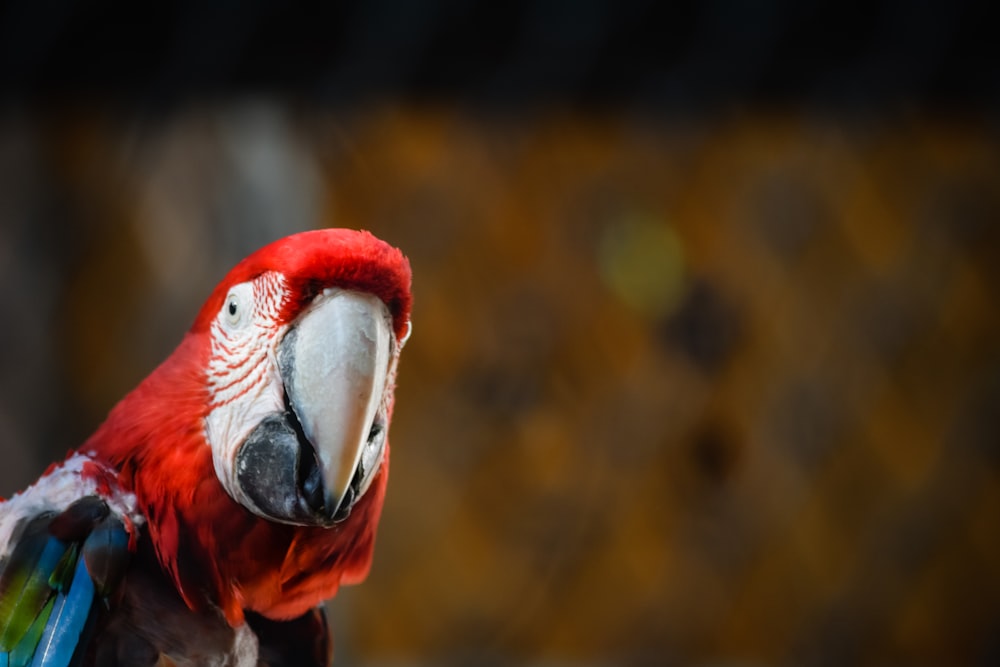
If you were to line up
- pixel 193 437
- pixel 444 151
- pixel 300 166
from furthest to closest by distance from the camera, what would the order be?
pixel 444 151
pixel 300 166
pixel 193 437

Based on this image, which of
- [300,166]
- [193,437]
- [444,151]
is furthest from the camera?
[444,151]

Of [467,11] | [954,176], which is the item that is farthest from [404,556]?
[954,176]

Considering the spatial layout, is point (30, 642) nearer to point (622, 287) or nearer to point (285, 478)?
point (285, 478)

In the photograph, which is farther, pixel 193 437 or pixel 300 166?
pixel 300 166

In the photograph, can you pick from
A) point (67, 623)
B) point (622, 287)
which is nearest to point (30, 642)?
point (67, 623)

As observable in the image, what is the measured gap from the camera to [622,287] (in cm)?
80

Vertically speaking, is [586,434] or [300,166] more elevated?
[300,166]

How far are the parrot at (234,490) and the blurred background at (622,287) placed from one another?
1.44 feet

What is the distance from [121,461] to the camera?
0.67ft

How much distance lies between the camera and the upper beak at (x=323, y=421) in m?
0.18

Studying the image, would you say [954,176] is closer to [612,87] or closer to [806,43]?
[806,43]

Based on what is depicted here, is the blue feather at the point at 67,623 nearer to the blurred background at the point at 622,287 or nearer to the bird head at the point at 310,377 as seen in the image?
the bird head at the point at 310,377

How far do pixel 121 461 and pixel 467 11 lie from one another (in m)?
0.58

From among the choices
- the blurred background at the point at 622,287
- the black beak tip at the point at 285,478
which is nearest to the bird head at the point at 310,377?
the black beak tip at the point at 285,478
